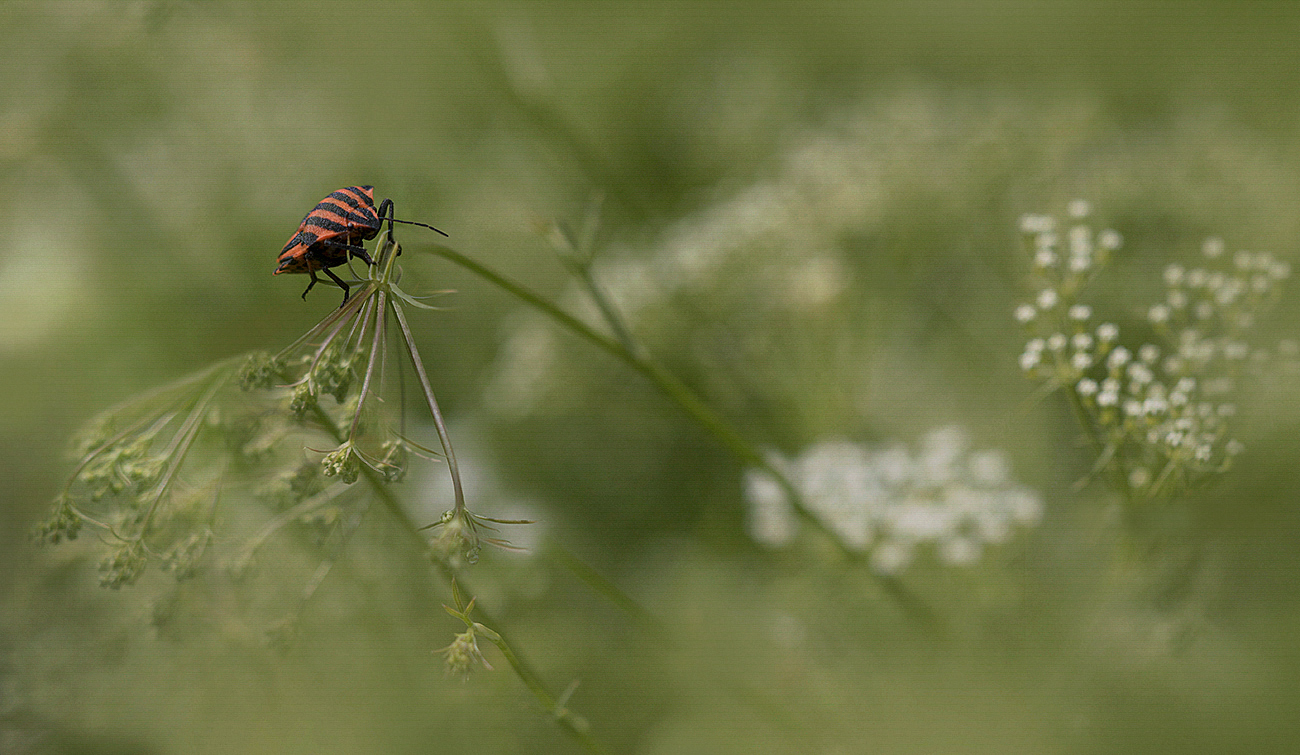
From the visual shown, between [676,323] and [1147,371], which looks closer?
[1147,371]

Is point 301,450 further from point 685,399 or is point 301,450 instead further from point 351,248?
point 685,399

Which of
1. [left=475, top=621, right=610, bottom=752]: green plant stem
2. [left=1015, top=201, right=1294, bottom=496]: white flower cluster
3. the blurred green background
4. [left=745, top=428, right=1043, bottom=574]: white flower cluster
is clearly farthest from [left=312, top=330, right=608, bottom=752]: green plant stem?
[left=1015, top=201, right=1294, bottom=496]: white flower cluster

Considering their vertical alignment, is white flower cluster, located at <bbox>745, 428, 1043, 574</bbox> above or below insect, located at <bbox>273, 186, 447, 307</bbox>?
above

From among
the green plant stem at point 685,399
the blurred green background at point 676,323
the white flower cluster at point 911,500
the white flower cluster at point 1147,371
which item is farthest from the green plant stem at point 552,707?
the white flower cluster at point 1147,371

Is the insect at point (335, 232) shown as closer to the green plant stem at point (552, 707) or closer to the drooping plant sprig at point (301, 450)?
the drooping plant sprig at point (301, 450)

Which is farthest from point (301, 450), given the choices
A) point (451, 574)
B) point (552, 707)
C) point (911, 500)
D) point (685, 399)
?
point (911, 500)

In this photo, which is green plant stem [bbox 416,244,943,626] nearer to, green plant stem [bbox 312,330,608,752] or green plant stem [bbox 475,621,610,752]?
green plant stem [bbox 312,330,608,752]
